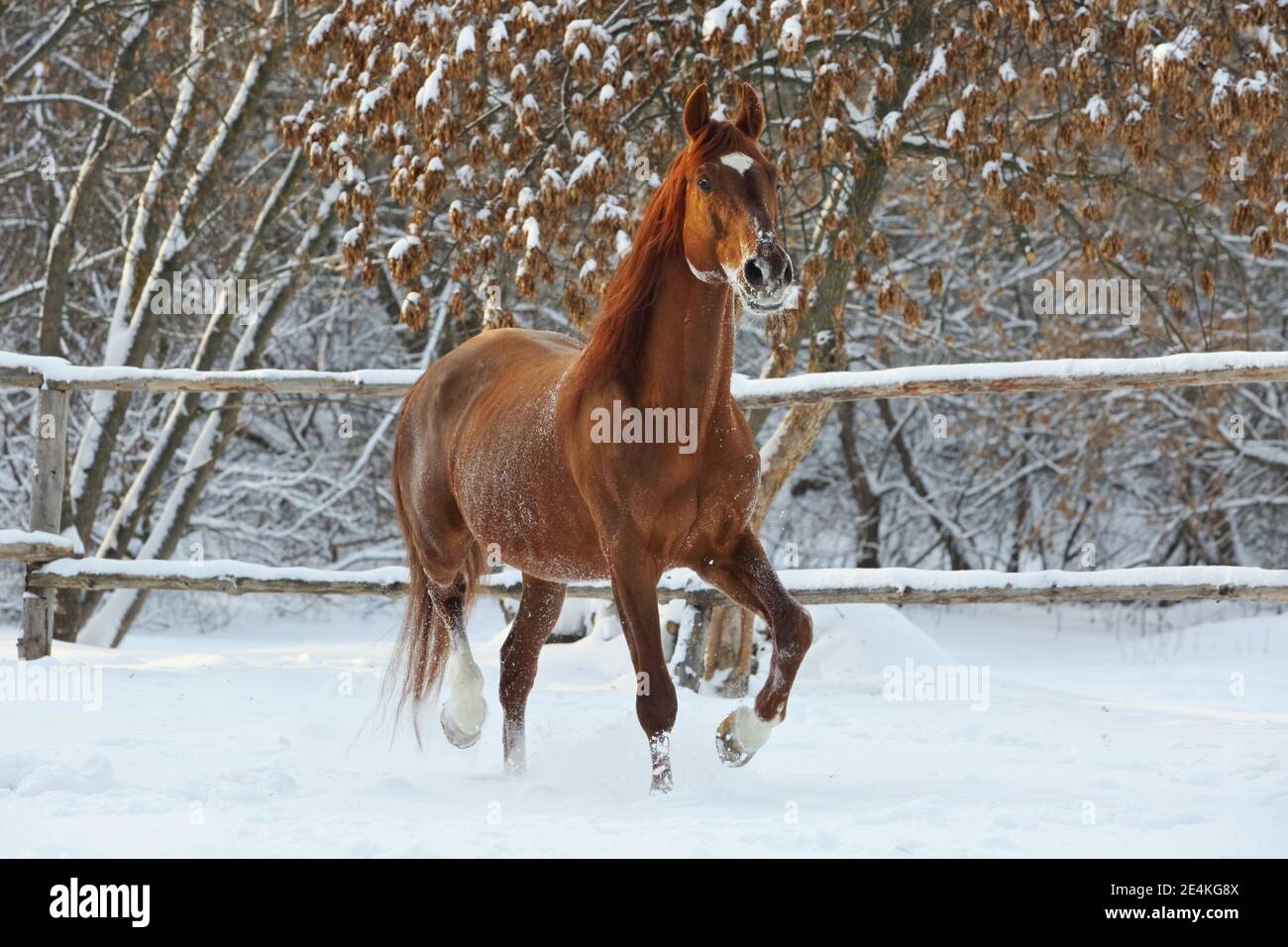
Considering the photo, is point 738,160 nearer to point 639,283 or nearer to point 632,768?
point 639,283

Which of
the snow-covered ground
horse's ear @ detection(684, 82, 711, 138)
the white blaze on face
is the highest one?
horse's ear @ detection(684, 82, 711, 138)

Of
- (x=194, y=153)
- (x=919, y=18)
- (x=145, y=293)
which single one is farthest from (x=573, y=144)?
(x=194, y=153)

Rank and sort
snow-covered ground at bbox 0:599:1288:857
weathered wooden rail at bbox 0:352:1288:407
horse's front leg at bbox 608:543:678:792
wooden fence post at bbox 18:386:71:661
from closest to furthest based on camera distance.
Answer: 1. snow-covered ground at bbox 0:599:1288:857
2. horse's front leg at bbox 608:543:678:792
3. weathered wooden rail at bbox 0:352:1288:407
4. wooden fence post at bbox 18:386:71:661

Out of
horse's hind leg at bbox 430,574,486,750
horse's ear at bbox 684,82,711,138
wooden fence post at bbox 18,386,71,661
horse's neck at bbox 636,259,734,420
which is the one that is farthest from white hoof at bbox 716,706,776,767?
wooden fence post at bbox 18,386,71,661

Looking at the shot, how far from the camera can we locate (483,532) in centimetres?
455

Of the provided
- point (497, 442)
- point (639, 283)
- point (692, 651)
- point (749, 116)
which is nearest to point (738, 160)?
point (749, 116)

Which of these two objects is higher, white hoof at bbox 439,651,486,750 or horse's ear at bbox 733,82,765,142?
horse's ear at bbox 733,82,765,142

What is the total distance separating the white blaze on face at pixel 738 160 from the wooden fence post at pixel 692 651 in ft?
10.1

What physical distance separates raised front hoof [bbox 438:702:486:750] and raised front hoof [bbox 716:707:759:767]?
1045mm

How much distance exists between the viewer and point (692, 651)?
21.4ft

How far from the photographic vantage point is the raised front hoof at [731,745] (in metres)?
4.01

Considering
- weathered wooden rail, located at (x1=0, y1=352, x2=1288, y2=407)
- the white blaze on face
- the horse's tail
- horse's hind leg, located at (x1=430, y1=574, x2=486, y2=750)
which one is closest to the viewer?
Result: the white blaze on face

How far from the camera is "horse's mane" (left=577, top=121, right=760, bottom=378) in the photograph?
401 cm

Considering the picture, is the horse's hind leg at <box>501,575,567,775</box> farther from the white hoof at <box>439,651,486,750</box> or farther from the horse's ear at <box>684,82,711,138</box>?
the horse's ear at <box>684,82,711,138</box>
